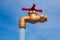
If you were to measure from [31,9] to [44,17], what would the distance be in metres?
0.46

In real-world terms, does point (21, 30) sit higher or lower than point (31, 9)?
lower

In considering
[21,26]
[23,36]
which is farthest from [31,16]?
[23,36]

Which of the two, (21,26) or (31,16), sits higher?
(31,16)

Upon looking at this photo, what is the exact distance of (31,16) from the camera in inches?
175

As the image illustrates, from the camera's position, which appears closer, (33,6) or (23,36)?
(23,36)

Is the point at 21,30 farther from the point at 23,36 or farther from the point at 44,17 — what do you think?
the point at 44,17

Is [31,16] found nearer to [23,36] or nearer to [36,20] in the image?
[36,20]

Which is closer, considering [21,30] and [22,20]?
[21,30]

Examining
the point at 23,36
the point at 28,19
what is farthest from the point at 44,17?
the point at 23,36

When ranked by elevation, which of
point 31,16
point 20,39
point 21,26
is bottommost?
point 20,39

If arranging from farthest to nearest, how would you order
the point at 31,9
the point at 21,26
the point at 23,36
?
1. the point at 31,9
2. the point at 21,26
3. the point at 23,36

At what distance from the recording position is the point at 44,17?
4.27m

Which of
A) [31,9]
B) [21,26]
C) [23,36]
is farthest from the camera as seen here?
[31,9]

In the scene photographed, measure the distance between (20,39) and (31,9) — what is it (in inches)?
37.4
